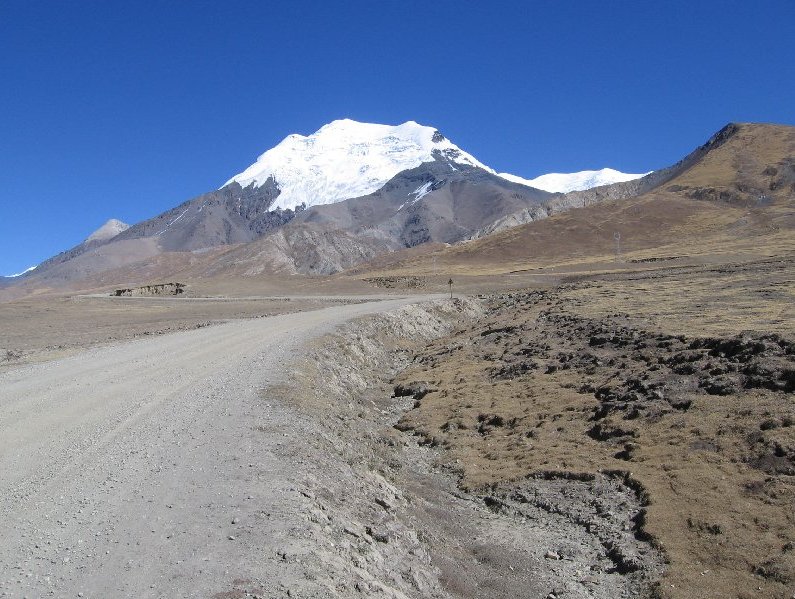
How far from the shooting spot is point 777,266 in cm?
5844

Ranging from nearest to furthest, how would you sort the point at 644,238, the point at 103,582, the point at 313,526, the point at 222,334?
the point at 103,582, the point at 313,526, the point at 222,334, the point at 644,238

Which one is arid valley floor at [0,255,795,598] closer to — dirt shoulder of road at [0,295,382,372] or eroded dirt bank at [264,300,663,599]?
eroded dirt bank at [264,300,663,599]

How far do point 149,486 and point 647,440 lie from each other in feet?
34.5

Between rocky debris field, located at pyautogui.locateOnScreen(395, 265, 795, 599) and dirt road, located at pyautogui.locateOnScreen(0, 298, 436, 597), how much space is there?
5.08 metres

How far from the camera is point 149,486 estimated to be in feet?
29.9

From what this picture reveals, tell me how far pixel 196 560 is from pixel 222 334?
22.7m

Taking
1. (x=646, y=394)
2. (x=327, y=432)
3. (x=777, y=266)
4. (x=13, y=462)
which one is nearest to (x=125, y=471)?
(x=13, y=462)

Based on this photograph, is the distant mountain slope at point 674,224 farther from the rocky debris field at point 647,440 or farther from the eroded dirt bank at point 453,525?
the eroded dirt bank at point 453,525

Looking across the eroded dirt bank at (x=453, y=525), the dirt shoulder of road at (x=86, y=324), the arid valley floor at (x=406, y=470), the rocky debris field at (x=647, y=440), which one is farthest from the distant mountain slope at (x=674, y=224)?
the eroded dirt bank at (x=453, y=525)

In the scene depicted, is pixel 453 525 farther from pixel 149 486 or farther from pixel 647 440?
pixel 647 440

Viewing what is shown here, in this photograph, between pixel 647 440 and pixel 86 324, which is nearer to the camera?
pixel 647 440

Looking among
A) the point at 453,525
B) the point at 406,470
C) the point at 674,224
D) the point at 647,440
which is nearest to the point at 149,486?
the point at 453,525

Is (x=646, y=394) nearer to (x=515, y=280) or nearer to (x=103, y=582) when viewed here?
(x=103, y=582)

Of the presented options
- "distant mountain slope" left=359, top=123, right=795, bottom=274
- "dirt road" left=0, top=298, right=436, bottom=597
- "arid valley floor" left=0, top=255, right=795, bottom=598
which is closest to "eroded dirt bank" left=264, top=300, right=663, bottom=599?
"arid valley floor" left=0, top=255, right=795, bottom=598
